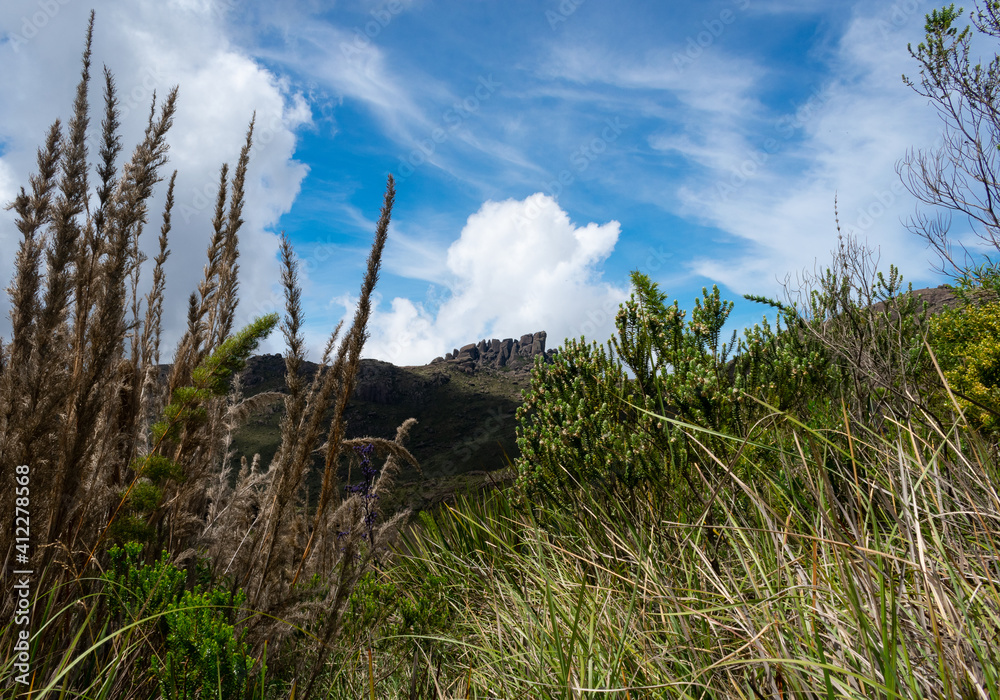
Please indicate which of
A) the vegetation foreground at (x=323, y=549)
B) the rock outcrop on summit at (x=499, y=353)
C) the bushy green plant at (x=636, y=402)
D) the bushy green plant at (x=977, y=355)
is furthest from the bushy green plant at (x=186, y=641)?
the rock outcrop on summit at (x=499, y=353)

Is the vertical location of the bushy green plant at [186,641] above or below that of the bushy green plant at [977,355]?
below

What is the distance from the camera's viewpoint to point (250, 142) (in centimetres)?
308

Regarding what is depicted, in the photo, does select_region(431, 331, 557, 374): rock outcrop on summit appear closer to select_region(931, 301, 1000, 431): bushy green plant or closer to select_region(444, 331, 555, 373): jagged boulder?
select_region(444, 331, 555, 373): jagged boulder

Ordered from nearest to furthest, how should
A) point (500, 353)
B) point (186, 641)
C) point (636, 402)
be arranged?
point (186, 641)
point (636, 402)
point (500, 353)

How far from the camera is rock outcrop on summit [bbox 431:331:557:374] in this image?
12081cm

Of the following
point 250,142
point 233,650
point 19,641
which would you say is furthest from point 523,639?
point 250,142

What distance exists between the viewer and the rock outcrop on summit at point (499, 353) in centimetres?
12081

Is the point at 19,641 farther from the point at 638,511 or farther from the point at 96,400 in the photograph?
the point at 638,511

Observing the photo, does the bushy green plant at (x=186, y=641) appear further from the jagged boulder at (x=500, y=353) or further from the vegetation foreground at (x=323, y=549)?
the jagged boulder at (x=500, y=353)

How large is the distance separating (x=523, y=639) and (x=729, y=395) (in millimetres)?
2320

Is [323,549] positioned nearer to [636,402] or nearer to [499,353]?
[636,402]

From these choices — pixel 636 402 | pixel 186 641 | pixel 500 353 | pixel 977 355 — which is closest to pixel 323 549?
pixel 186 641

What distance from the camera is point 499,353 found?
129250 millimetres

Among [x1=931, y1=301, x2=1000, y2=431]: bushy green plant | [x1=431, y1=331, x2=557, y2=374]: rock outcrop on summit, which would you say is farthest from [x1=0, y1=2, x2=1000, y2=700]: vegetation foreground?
[x1=431, y1=331, x2=557, y2=374]: rock outcrop on summit
